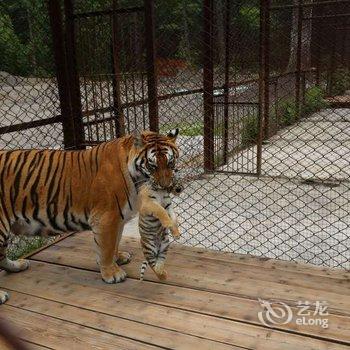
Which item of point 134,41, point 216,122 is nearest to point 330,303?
point 134,41

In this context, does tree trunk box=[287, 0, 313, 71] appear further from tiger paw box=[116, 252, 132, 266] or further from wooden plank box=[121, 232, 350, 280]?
tiger paw box=[116, 252, 132, 266]

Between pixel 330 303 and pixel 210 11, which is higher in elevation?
pixel 210 11

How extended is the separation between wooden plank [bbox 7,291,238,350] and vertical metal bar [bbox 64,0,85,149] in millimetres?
1338

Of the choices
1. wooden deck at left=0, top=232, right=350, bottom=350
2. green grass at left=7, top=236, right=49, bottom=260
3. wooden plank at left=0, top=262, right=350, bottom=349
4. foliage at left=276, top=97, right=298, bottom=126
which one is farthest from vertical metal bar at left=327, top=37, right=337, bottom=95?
wooden plank at left=0, top=262, right=350, bottom=349

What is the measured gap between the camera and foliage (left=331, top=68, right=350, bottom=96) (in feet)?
36.0

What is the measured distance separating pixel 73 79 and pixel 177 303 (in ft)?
5.90

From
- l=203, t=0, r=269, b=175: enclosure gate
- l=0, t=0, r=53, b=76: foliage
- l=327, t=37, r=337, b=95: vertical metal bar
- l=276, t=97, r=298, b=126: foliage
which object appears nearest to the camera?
l=0, t=0, r=53, b=76: foliage

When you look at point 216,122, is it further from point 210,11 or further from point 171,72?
point 210,11

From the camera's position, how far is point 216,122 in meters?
5.74

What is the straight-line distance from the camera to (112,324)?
2047 mm

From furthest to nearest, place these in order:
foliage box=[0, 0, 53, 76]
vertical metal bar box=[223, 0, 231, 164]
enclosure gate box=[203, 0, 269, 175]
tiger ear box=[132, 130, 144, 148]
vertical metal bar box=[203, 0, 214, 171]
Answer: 1. vertical metal bar box=[223, 0, 231, 164]
2. enclosure gate box=[203, 0, 269, 175]
3. vertical metal bar box=[203, 0, 214, 171]
4. foliage box=[0, 0, 53, 76]
5. tiger ear box=[132, 130, 144, 148]

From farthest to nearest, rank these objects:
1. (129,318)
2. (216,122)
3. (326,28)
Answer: (326,28) → (216,122) → (129,318)

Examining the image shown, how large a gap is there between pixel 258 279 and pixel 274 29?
7544mm
